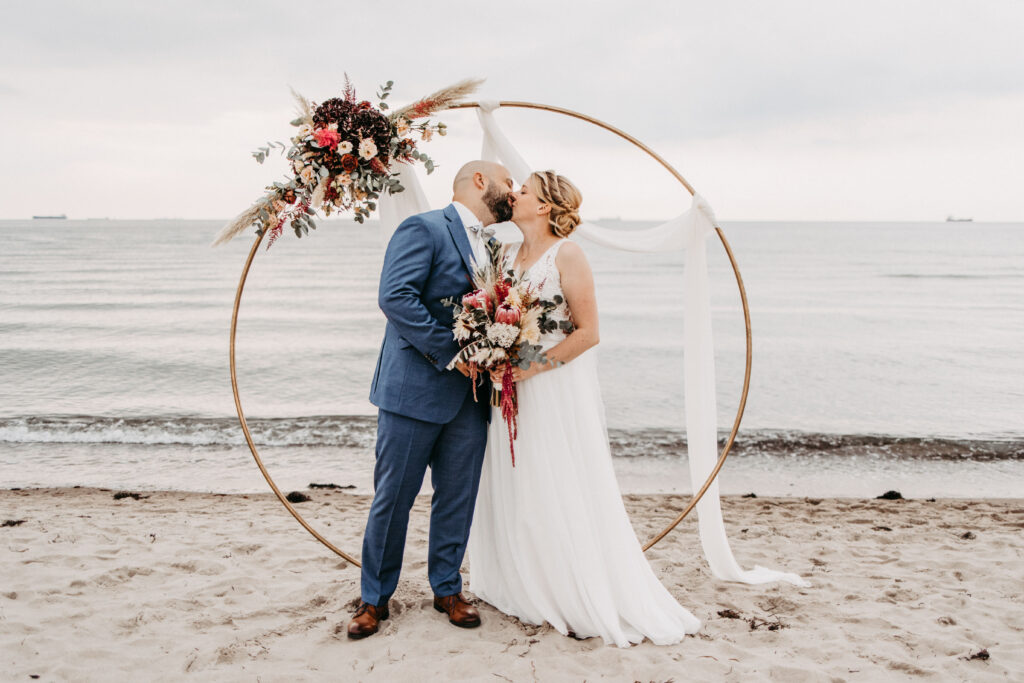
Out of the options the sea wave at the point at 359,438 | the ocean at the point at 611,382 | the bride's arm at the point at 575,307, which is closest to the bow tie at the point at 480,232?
the bride's arm at the point at 575,307

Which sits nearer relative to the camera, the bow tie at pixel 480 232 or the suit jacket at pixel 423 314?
the suit jacket at pixel 423 314

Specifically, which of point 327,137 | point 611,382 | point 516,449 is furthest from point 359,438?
point 327,137

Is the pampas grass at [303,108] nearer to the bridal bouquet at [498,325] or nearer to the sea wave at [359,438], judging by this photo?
the bridal bouquet at [498,325]

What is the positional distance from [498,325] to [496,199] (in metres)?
0.81

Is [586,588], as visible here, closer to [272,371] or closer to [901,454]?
[901,454]

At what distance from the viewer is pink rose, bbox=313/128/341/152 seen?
3627mm

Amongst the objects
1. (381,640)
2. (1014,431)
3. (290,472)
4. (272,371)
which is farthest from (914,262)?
(381,640)

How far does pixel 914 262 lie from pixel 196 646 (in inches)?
1783

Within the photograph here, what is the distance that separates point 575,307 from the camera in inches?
143

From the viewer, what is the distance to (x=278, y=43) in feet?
59.8

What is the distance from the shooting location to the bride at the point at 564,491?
368cm

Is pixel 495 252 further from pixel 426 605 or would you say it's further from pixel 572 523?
pixel 426 605

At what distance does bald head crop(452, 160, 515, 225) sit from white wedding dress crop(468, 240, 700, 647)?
0.26 meters

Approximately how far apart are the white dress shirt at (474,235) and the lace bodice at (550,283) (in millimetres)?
129
